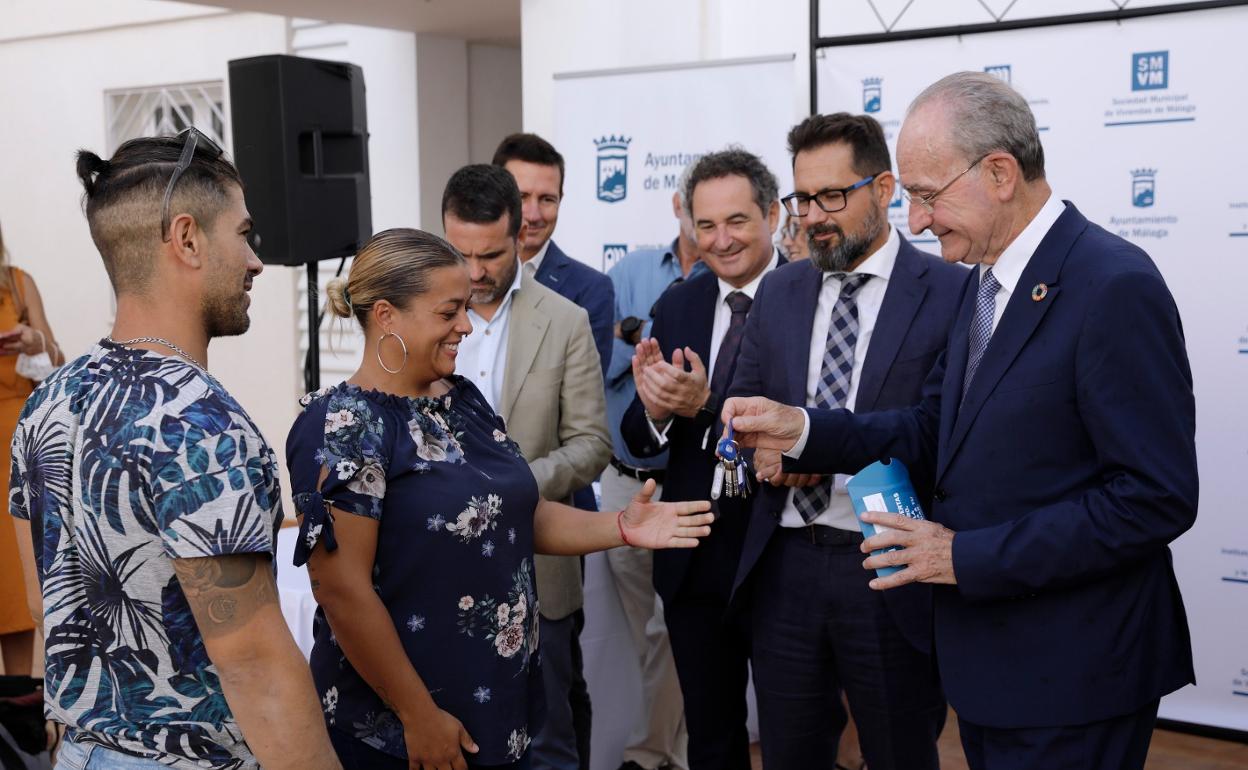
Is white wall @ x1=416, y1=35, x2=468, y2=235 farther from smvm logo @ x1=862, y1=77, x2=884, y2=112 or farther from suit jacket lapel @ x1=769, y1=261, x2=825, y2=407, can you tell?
suit jacket lapel @ x1=769, y1=261, x2=825, y2=407

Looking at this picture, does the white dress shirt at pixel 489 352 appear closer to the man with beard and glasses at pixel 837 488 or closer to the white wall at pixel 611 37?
the man with beard and glasses at pixel 837 488

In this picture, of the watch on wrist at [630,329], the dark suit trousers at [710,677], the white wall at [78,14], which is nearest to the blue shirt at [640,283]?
the watch on wrist at [630,329]

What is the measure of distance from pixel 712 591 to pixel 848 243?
1.02 m

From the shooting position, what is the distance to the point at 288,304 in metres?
8.85

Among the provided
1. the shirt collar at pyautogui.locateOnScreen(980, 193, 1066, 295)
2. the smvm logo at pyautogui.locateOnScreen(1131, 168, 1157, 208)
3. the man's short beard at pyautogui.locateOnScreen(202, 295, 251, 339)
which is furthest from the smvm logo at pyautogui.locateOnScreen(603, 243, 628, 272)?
the man's short beard at pyautogui.locateOnScreen(202, 295, 251, 339)

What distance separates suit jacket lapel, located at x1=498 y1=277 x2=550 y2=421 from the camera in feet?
10.7

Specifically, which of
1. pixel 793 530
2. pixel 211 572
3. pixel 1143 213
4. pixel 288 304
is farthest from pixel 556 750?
pixel 288 304

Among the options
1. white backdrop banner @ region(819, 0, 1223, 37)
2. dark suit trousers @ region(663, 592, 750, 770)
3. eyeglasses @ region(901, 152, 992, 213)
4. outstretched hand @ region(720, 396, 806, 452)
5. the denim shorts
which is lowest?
dark suit trousers @ region(663, 592, 750, 770)

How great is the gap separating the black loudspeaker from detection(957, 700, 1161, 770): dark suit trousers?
3.16 meters

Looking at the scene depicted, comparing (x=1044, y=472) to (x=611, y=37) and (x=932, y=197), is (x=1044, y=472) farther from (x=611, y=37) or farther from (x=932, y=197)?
(x=611, y=37)

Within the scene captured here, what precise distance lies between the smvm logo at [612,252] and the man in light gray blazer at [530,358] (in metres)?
2.62

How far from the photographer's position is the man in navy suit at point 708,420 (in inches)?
123

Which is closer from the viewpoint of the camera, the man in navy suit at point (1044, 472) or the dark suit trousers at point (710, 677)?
the man in navy suit at point (1044, 472)

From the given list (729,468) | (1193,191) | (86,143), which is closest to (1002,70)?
(1193,191)
